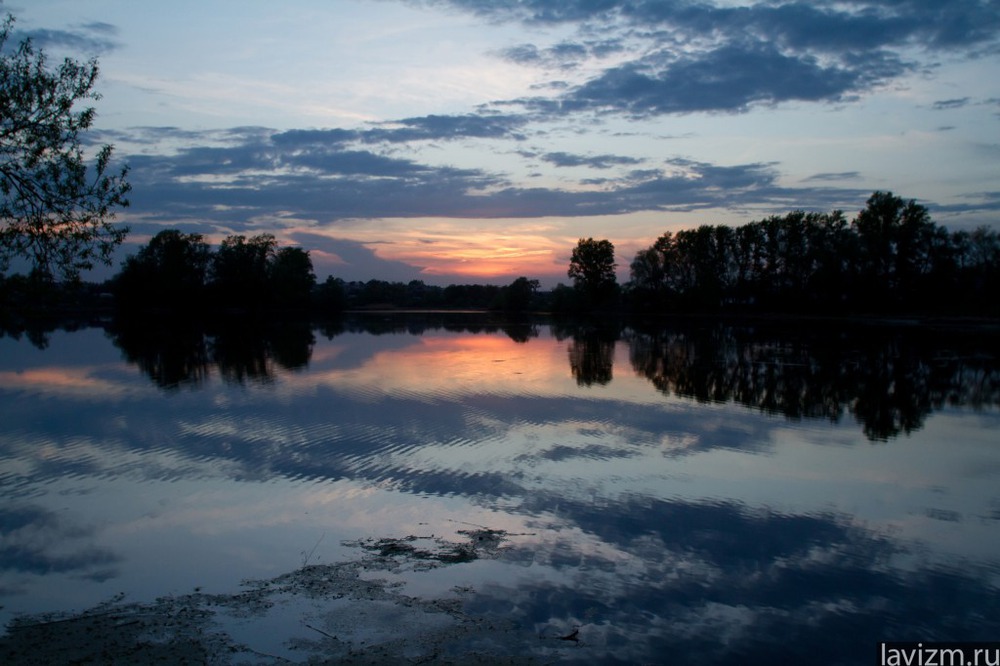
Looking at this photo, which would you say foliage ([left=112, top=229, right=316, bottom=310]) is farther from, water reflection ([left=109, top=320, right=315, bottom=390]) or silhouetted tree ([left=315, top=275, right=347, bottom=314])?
water reflection ([left=109, top=320, right=315, bottom=390])

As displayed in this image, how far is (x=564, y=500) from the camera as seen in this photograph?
32.9 ft

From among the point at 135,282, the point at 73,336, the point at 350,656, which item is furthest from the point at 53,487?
the point at 135,282

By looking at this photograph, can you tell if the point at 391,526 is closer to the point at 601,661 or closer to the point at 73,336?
the point at 601,661

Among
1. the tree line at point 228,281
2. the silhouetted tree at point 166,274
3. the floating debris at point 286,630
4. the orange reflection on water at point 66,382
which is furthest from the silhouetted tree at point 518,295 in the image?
the floating debris at point 286,630

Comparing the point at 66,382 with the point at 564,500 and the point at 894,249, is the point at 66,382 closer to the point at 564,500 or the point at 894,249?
the point at 564,500

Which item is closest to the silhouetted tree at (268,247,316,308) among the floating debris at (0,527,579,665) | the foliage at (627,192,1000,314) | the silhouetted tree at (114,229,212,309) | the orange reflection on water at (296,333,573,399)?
the silhouetted tree at (114,229,212,309)

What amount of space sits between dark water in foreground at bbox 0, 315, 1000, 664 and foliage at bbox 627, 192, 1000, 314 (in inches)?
2164

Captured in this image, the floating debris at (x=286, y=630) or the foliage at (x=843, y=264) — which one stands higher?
the foliage at (x=843, y=264)

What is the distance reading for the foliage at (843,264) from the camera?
69.8 m

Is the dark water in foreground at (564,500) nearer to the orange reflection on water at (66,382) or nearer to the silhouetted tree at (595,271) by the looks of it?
the orange reflection on water at (66,382)

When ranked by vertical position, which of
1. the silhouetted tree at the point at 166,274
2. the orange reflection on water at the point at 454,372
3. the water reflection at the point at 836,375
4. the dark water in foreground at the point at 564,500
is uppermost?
the silhouetted tree at the point at 166,274

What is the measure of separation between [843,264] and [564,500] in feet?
240

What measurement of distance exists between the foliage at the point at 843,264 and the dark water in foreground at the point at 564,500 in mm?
54978

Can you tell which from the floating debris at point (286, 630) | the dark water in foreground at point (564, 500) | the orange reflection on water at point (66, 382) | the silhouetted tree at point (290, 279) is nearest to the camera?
the floating debris at point (286, 630)
